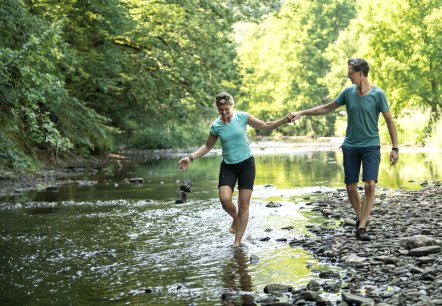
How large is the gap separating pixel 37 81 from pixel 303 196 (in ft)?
23.7

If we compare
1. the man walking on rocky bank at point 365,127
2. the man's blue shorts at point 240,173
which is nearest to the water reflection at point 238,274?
the man's blue shorts at point 240,173

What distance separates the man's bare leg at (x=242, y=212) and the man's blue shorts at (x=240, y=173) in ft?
0.33

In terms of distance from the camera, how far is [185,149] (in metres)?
47.9

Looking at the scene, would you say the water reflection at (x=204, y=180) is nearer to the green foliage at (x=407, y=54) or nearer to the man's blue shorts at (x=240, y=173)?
the man's blue shorts at (x=240, y=173)

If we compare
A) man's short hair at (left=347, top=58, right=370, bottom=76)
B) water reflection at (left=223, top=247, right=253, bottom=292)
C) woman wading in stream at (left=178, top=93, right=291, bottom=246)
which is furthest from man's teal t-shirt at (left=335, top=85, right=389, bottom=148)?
water reflection at (left=223, top=247, right=253, bottom=292)

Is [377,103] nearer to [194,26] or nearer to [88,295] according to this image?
[88,295]

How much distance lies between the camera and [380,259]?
8.09 metres

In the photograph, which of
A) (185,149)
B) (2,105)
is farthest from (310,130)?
(2,105)

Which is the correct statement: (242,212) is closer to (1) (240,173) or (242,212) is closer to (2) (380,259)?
(1) (240,173)

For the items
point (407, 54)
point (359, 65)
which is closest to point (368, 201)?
point (359, 65)

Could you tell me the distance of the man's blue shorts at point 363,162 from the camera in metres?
9.76

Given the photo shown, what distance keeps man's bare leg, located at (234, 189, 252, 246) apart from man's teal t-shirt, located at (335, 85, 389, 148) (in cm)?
176

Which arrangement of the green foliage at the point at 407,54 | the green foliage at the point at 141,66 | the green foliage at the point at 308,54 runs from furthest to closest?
1. the green foliage at the point at 308,54
2. the green foliage at the point at 407,54
3. the green foliage at the point at 141,66

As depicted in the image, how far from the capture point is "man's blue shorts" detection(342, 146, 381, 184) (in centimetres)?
976
